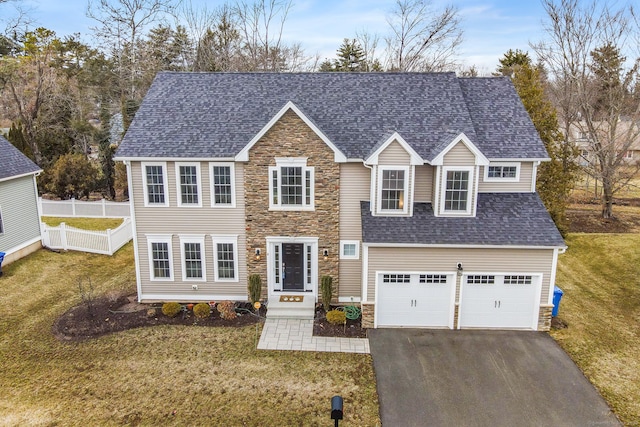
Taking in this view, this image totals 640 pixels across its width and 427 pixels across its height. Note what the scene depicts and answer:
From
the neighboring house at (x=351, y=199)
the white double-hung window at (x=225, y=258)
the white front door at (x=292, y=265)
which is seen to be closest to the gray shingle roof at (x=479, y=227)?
the neighboring house at (x=351, y=199)

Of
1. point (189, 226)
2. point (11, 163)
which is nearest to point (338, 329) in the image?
point (189, 226)

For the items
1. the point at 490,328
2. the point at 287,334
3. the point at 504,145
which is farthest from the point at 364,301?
the point at 504,145

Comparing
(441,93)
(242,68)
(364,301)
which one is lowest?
(364,301)

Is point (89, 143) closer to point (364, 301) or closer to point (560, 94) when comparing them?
point (364, 301)

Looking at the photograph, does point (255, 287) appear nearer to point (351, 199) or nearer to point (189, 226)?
point (189, 226)

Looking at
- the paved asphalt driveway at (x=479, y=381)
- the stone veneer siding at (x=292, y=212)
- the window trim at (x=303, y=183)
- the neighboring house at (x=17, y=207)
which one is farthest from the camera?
the neighboring house at (x=17, y=207)

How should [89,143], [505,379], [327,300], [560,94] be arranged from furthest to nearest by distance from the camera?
[89,143], [560,94], [327,300], [505,379]

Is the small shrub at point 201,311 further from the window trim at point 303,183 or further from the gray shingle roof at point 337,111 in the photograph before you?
the gray shingle roof at point 337,111
